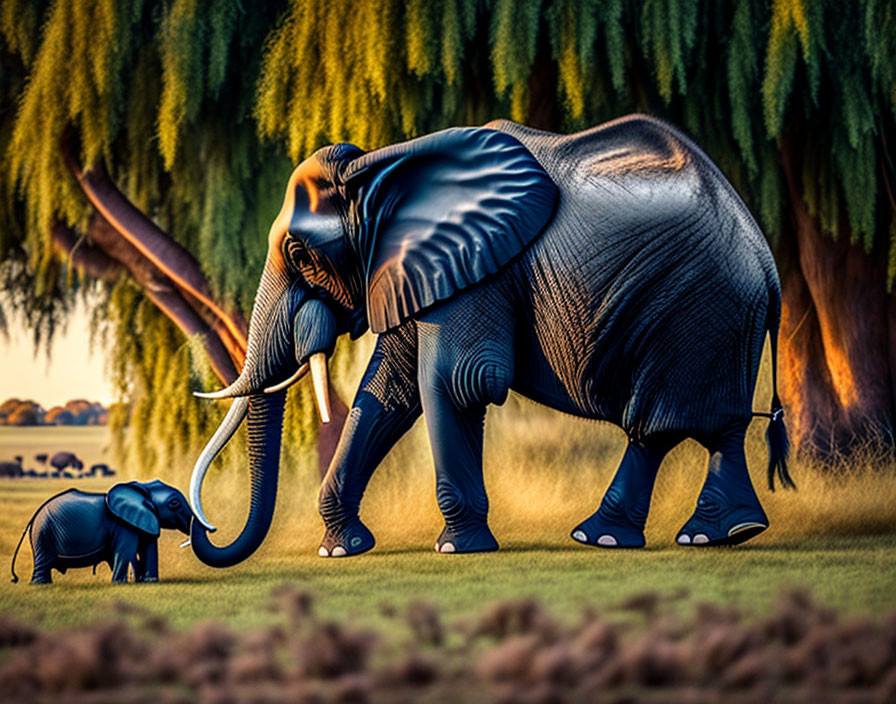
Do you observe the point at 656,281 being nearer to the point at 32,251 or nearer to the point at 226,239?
the point at 226,239

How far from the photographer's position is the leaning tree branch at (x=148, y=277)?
8156 millimetres

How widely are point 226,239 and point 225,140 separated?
0.62 m

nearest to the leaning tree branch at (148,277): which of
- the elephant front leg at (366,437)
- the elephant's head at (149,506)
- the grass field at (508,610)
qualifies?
the grass field at (508,610)

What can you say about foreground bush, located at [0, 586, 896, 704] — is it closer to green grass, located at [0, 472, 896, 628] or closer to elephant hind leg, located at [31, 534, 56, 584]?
green grass, located at [0, 472, 896, 628]

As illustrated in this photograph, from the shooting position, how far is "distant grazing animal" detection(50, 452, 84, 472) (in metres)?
11.8

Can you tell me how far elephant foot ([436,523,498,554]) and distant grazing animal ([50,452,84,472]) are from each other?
7205mm

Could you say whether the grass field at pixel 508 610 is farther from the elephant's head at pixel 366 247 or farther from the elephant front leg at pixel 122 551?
the elephant's head at pixel 366 247

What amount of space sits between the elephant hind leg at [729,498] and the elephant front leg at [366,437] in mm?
1335

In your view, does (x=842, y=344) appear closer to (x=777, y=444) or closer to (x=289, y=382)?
(x=777, y=444)

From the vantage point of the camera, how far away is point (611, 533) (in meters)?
5.63

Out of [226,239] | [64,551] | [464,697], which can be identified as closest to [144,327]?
[226,239]

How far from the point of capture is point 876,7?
21.9ft

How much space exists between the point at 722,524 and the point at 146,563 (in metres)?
2.41

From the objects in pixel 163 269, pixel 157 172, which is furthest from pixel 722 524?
pixel 157 172
